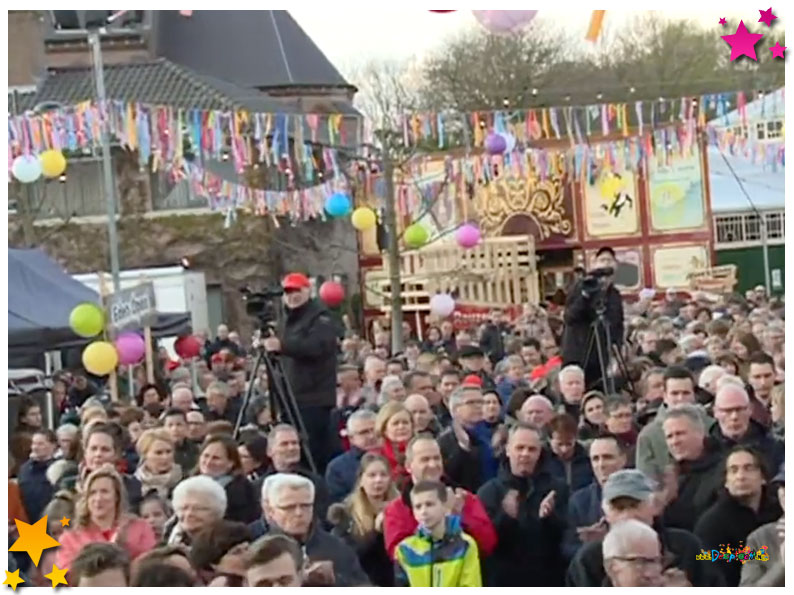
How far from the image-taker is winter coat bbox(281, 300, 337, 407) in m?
8.20

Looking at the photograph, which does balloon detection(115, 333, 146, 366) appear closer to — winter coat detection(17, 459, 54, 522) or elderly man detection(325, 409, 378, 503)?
winter coat detection(17, 459, 54, 522)

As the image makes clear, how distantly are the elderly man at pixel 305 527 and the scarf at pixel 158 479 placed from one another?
1.16m

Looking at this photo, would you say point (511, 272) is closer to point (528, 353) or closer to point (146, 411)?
point (528, 353)

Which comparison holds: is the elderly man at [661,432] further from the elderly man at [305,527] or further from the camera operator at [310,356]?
the camera operator at [310,356]

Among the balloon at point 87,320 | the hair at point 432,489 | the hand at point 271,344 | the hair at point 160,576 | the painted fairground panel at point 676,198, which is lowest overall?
the hair at point 160,576

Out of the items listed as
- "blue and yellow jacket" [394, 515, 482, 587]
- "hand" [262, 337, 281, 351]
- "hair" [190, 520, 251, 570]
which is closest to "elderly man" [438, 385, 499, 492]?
"hand" [262, 337, 281, 351]

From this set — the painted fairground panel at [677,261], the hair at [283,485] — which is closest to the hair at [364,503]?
the hair at [283,485]

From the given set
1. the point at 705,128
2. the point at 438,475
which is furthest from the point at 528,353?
the point at 705,128

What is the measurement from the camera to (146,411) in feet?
32.6

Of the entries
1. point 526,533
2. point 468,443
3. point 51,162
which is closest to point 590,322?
point 468,443

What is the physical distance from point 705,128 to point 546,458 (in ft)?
54.3

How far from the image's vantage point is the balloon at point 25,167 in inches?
626

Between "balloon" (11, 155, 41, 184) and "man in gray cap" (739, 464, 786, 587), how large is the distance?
1194 cm

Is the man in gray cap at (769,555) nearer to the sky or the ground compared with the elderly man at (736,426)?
nearer to the ground
